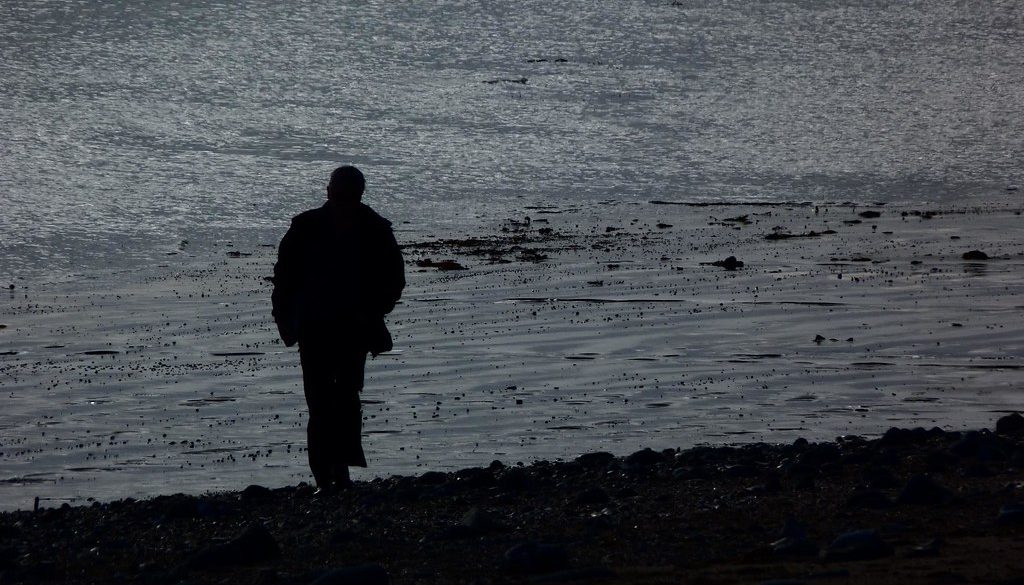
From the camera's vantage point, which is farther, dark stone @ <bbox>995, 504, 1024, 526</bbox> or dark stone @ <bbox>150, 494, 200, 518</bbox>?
dark stone @ <bbox>150, 494, 200, 518</bbox>

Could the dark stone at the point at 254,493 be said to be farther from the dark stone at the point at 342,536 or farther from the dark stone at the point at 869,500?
the dark stone at the point at 869,500

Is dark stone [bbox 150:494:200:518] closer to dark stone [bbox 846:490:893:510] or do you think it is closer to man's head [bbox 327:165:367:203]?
man's head [bbox 327:165:367:203]

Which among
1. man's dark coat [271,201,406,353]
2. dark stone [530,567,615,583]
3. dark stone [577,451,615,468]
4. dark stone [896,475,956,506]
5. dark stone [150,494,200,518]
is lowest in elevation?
dark stone [150,494,200,518]

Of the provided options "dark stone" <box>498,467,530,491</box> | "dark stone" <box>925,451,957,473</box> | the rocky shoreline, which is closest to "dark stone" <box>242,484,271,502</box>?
the rocky shoreline

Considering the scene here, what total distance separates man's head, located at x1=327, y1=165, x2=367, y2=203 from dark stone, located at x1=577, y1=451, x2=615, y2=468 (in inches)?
83.9

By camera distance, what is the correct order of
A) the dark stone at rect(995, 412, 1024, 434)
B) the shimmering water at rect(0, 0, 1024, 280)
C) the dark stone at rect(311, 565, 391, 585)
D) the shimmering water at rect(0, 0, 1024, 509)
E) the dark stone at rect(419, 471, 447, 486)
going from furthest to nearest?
1. the shimmering water at rect(0, 0, 1024, 280)
2. the shimmering water at rect(0, 0, 1024, 509)
3. the dark stone at rect(995, 412, 1024, 434)
4. the dark stone at rect(419, 471, 447, 486)
5. the dark stone at rect(311, 565, 391, 585)

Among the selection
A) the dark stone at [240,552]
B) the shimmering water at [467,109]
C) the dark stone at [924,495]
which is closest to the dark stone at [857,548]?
the dark stone at [924,495]

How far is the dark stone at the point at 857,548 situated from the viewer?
6.41 meters

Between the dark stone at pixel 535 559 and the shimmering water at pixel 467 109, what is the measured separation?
53.1 ft

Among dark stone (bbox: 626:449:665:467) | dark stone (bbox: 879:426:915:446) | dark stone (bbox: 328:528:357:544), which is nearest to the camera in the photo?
dark stone (bbox: 328:528:357:544)

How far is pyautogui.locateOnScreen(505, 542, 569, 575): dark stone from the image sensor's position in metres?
6.53

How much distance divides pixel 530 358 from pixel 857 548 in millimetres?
8408

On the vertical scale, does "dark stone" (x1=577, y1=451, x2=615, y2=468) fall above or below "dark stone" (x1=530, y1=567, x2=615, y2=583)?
below

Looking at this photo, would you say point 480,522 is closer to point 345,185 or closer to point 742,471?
point 742,471
